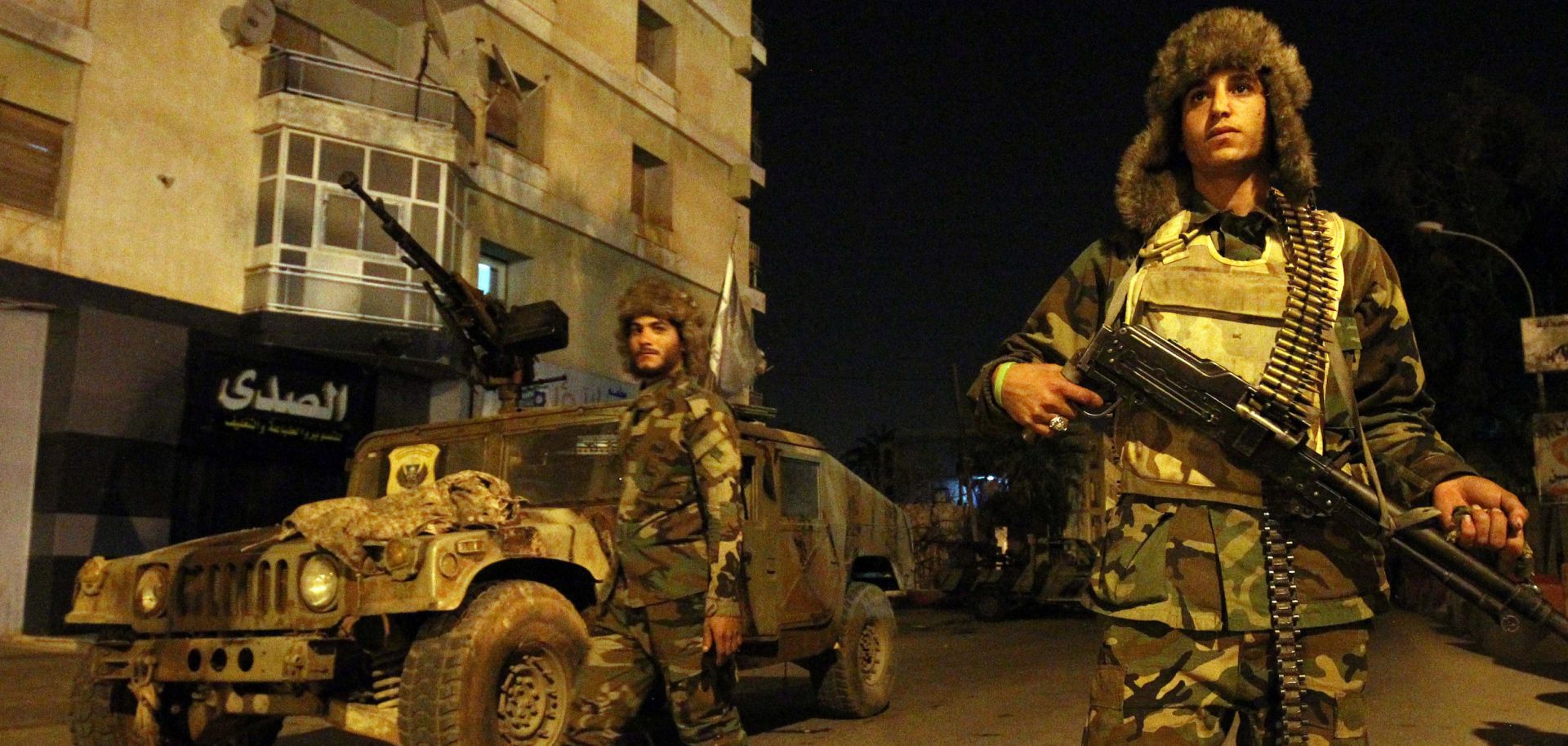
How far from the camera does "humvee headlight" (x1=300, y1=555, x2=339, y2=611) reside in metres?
5.17

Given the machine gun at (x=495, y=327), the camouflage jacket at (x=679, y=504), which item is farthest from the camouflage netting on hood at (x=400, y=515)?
the machine gun at (x=495, y=327)

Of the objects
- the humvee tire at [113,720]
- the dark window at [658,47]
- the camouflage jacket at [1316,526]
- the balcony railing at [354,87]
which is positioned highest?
the dark window at [658,47]

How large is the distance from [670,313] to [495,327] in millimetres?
7547

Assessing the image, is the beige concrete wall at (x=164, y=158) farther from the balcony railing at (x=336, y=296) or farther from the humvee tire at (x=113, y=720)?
the humvee tire at (x=113, y=720)

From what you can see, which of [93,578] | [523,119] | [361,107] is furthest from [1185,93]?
[523,119]

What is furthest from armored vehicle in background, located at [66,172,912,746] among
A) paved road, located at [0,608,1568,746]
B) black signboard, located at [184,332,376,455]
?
black signboard, located at [184,332,376,455]

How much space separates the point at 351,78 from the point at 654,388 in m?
14.8

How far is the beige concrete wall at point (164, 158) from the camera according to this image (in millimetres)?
14312

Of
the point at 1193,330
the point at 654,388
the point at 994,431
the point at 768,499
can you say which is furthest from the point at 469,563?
the point at 1193,330

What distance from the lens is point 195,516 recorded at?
15641 millimetres

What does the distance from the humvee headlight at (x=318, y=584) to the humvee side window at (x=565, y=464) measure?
4.36ft

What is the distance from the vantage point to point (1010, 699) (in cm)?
876

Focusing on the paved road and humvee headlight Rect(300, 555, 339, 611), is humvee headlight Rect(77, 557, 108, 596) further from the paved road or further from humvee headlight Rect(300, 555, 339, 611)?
the paved road

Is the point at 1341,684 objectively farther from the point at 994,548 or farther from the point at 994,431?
the point at 994,548
